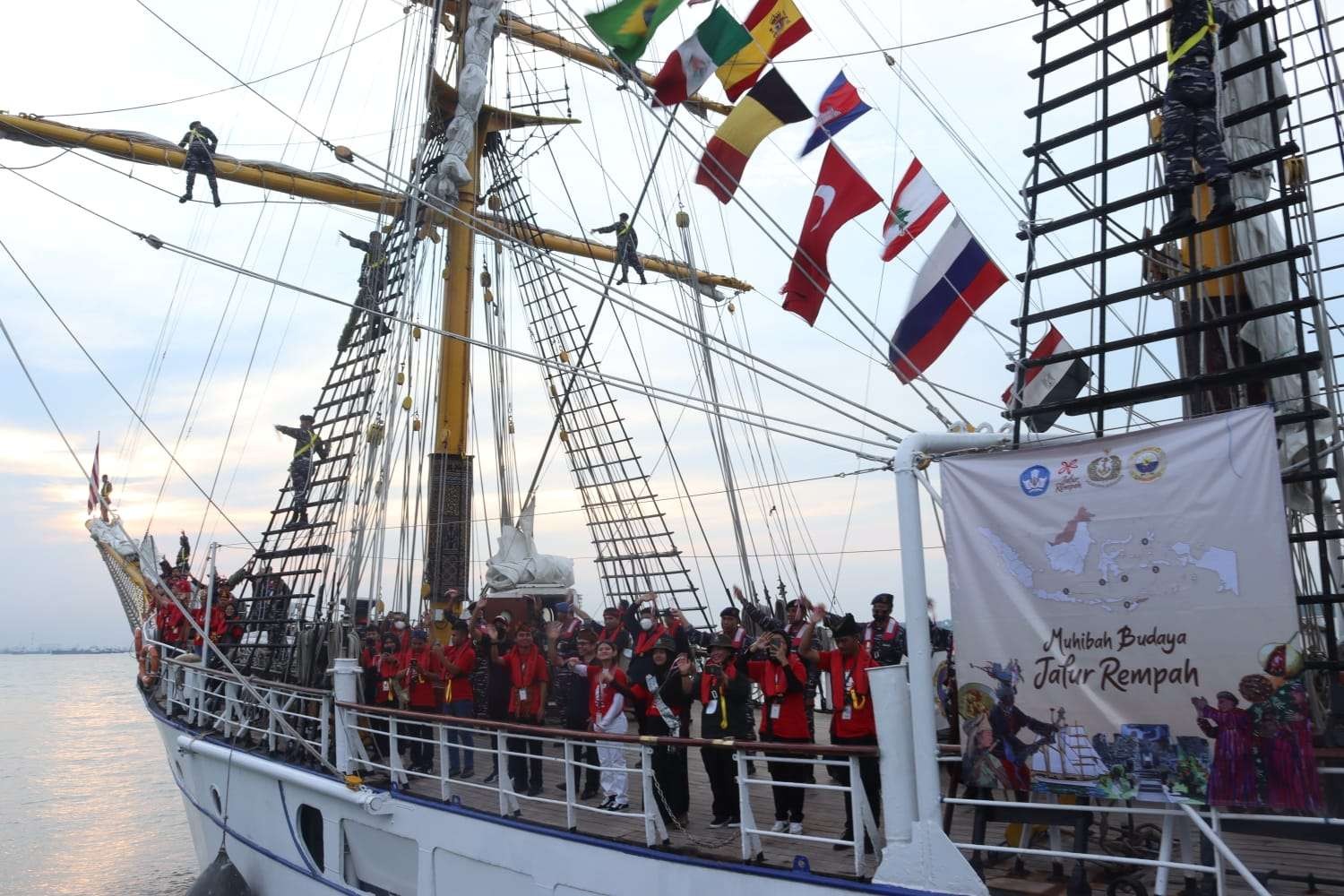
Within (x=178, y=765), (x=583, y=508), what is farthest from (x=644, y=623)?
(x=583, y=508)

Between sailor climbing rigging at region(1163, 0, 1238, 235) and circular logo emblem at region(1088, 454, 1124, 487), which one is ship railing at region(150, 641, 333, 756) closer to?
circular logo emblem at region(1088, 454, 1124, 487)

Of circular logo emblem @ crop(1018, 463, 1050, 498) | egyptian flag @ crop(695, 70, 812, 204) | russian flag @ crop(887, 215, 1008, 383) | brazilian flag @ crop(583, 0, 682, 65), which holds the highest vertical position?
brazilian flag @ crop(583, 0, 682, 65)

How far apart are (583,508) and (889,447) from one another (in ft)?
47.5

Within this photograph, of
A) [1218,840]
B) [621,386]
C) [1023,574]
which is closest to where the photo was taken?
[1218,840]

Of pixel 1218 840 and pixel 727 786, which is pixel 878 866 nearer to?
→ pixel 1218 840

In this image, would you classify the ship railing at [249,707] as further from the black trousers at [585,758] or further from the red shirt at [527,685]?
the black trousers at [585,758]

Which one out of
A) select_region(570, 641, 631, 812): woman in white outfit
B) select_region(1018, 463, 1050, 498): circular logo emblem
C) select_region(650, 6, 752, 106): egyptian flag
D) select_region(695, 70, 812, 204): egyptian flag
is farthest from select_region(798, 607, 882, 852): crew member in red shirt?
select_region(650, 6, 752, 106): egyptian flag

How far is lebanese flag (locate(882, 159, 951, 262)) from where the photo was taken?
7.62 metres

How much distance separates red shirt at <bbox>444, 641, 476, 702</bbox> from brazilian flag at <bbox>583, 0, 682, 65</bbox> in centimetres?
539

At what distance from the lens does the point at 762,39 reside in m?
7.77

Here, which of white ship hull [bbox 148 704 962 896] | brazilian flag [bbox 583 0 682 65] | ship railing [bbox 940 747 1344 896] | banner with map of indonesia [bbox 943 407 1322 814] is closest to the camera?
ship railing [bbox 940 747 1344 896]

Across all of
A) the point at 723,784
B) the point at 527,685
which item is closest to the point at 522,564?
the point at 527,685

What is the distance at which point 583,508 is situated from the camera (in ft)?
65.7

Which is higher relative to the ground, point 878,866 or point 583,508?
point 583,508
